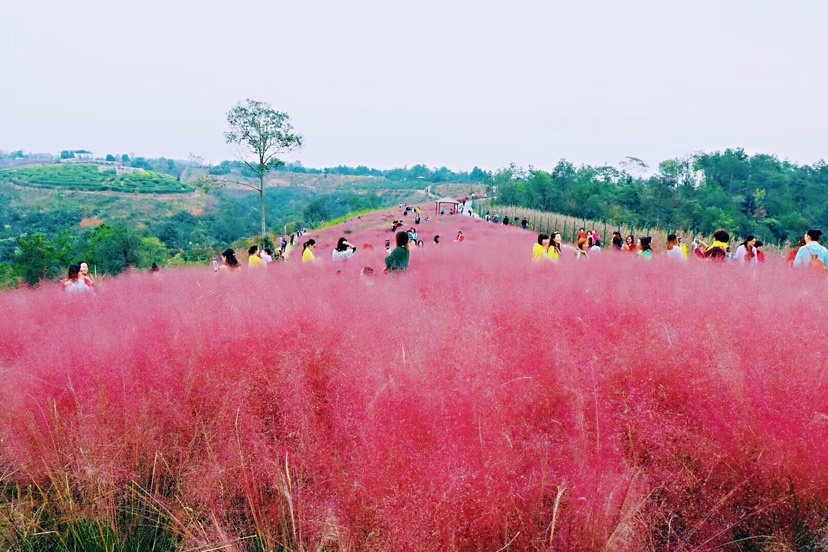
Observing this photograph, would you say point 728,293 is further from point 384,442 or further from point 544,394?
point 384,442

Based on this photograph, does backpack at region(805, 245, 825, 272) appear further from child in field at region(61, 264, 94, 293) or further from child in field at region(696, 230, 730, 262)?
child in field at region(61, 264, 94, 293)

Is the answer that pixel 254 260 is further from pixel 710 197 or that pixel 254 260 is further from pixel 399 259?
pixel 710 197

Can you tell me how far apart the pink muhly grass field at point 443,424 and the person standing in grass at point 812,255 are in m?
3.17

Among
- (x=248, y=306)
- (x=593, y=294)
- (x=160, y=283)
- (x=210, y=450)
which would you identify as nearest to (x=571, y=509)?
(x=210, y=450)

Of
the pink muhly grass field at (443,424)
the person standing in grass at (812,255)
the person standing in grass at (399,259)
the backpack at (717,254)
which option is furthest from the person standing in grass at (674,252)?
the person standing in grass at (399,259)

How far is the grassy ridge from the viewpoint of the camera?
76812 mm

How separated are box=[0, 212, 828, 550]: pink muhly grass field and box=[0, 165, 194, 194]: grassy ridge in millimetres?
86910

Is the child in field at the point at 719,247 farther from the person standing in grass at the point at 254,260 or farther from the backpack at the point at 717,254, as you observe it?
the person standing in grass at the point at 254,260

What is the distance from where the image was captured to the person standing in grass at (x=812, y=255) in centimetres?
653

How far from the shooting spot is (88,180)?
274ft

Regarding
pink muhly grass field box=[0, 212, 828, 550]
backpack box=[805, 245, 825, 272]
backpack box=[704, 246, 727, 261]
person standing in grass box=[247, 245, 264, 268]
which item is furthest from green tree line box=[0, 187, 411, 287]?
backpack box=[805, 245, 825, 272]

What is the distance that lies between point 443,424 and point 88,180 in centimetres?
10315

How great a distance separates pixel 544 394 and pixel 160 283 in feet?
23.7

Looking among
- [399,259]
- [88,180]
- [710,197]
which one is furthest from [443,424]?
[88,180]
